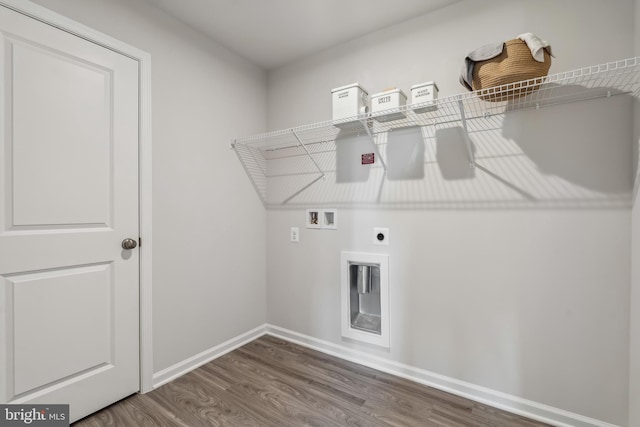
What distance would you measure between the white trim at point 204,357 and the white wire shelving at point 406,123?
1.10 m

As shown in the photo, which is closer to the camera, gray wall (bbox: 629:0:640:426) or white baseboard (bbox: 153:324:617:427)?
gray wall (bbox: 629:0:640:426)

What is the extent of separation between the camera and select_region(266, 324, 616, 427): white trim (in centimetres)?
152

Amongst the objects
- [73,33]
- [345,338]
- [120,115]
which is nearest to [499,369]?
[345,338]

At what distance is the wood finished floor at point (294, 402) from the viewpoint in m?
1.57

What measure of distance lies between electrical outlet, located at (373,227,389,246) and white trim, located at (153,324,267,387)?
4.31ft

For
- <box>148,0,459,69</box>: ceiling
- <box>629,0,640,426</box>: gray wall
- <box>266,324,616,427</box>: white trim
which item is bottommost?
<box>266,324,616,427</box>: white trim

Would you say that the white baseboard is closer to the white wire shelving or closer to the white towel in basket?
the white wire shelving

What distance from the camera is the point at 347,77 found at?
7.22 feet

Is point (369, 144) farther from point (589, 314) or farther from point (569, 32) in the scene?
point (589, 314)

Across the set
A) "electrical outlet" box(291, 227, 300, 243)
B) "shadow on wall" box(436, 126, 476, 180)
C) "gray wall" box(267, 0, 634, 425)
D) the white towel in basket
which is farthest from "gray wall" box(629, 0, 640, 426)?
"electrical outlet" box(291, 227, 300, 243)

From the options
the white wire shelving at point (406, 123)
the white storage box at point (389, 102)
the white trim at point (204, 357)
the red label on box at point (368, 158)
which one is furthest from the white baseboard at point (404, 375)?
the white storage box at point (389, 102)

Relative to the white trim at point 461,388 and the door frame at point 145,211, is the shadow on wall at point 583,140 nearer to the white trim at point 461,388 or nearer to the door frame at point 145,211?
the white trim at point 461,388

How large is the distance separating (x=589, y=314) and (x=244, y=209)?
2217mm

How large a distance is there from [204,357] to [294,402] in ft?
2.61
